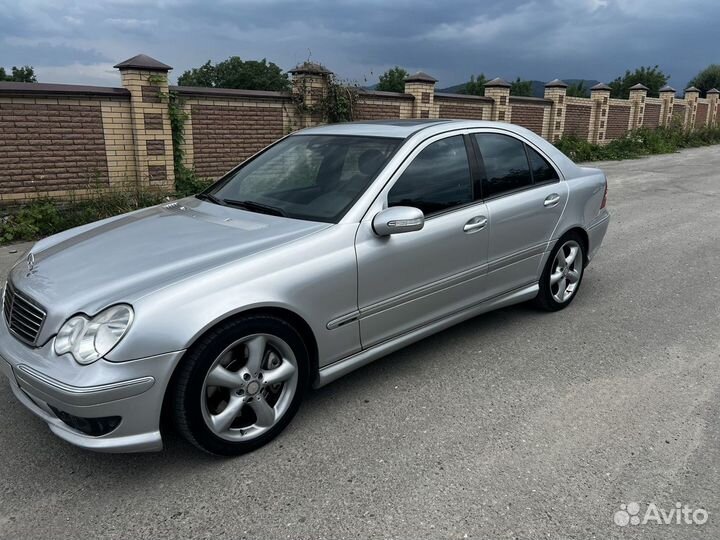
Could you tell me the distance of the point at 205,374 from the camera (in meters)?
2.69

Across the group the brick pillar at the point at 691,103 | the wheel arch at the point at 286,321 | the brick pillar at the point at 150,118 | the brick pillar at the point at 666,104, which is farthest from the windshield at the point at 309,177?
the brick pillar at the point at 691,103

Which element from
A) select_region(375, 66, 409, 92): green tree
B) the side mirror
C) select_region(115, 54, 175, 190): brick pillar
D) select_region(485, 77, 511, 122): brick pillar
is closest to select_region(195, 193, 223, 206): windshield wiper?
the side mirror

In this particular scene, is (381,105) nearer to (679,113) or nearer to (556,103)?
(556,103)

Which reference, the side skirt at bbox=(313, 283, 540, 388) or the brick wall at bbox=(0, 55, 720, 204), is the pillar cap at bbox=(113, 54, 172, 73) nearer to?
the brick wall at bbox=(0, 55, 720, 204)

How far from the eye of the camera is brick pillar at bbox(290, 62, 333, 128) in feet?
37.0

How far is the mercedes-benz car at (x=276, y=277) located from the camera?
8.50 feet

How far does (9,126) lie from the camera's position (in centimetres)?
787

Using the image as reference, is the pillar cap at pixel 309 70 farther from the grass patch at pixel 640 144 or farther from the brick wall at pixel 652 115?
the brick wall at pixel 652 115

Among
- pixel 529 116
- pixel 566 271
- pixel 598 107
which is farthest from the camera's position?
pixel 598 107

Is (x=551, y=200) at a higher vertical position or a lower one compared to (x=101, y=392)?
higher

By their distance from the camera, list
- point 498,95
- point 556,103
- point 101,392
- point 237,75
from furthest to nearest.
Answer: point 237,75 → point 556,103 → point 498,95 → point 101,392

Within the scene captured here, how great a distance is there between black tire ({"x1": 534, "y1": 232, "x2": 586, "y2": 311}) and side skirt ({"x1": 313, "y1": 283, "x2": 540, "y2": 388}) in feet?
0.52

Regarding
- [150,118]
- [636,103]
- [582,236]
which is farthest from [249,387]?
[636,103]

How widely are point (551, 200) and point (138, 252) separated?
9.82 feet
